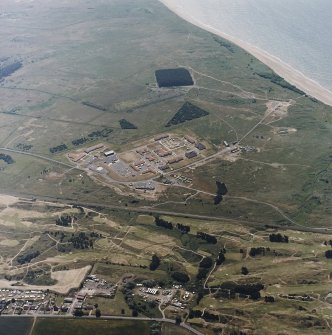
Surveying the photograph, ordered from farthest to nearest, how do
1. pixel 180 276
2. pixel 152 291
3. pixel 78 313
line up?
1. pixel 180 276
2. pixel 152 291
3. pixel 78 313

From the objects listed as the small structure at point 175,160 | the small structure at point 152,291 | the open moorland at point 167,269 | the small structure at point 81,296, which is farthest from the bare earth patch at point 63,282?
the small structure at point 175,160

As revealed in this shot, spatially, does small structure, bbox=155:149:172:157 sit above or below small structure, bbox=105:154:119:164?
above

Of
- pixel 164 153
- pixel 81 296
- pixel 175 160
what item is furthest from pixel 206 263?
pixel 164 153

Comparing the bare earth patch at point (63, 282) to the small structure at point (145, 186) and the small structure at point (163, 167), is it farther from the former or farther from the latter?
the small structure at point (163, 167)

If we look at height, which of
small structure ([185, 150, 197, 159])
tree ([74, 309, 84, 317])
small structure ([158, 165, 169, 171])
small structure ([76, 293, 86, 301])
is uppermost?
small structure ([185, 150, 197, 159])

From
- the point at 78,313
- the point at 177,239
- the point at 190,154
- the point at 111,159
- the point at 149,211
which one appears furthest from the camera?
the point at 111,159

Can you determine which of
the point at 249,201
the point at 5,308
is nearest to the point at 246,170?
the point at 249,201

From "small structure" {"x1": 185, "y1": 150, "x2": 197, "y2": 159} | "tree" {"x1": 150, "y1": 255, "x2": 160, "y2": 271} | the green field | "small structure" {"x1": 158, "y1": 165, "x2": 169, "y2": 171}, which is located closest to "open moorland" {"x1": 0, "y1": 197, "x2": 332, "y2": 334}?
"tree" {"x1": 150, "y1": 255, "x2": 160, "y2": 271}

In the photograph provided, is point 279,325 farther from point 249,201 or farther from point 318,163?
point 318,163

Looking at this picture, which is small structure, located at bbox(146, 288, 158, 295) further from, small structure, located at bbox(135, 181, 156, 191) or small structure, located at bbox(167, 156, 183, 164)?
small structure, located at bbox(167, 156, 183, 164)

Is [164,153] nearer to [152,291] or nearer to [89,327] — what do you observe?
[152,291]

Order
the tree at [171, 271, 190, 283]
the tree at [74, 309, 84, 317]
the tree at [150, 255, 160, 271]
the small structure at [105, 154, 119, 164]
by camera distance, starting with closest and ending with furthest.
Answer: the tree at [74, 309, 84, 317] → the tree at [171, 271, 190, 283] → the tree at [150, 255, 160, 271] → the small structure at [105, 154, 119, 164]
